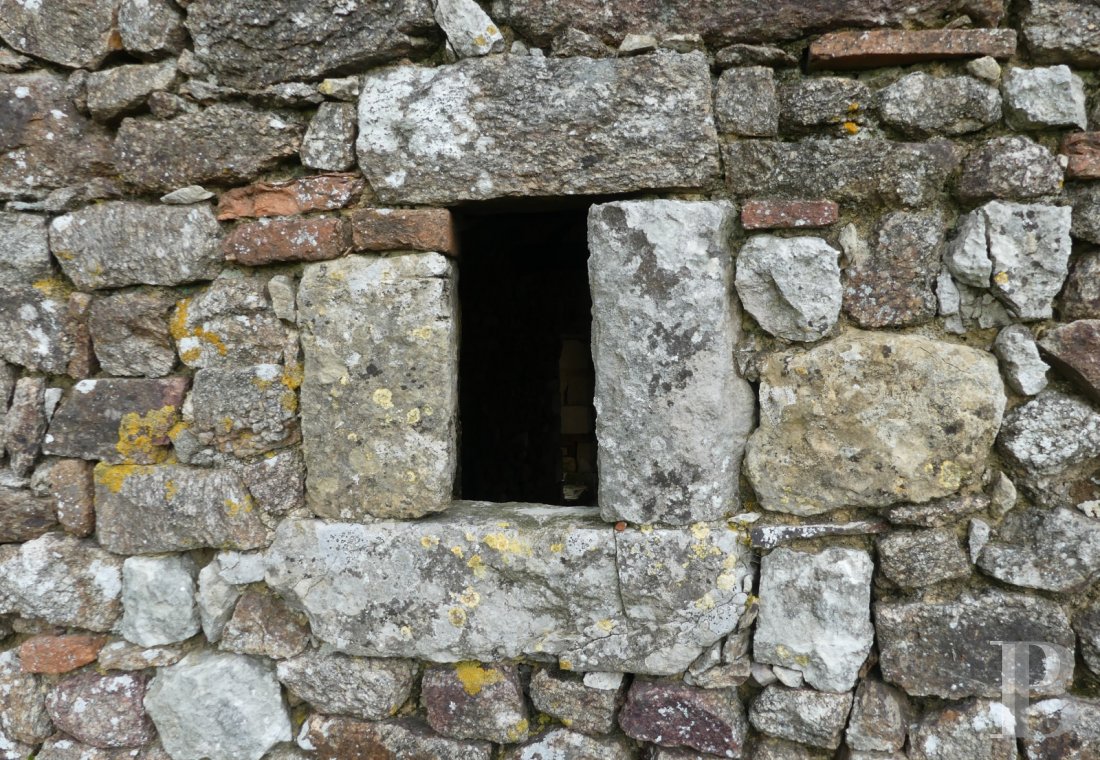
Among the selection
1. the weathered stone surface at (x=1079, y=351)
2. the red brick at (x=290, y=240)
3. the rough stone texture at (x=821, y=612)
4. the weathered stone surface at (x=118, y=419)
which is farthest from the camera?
the weathered stone surface at (x=118, y=419)

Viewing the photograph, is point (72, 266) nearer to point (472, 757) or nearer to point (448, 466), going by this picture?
point (448, 466)

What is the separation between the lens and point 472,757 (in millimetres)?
1855

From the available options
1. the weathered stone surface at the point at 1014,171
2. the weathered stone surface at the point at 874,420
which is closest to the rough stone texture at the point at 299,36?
the weathered stone surface at the point at 874,420

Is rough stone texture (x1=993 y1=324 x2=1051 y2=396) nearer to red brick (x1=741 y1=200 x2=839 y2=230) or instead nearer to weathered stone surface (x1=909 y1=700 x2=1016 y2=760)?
red brick (x1=741 y1=200 x2=839 y2=230)

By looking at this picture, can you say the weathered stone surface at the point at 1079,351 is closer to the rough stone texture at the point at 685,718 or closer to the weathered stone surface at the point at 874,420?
the weathered stone surface at the point at 874,420

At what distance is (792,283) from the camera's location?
5.44 feet

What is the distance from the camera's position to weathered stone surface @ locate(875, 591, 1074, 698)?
164 centimetres

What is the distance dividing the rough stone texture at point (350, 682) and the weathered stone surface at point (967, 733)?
1311 mm

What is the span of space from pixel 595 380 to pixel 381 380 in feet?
1.83

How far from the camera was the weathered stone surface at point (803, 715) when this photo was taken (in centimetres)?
170

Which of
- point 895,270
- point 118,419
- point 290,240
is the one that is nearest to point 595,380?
point 895,270

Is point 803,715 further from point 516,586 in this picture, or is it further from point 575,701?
point 516,586

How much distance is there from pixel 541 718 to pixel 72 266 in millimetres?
1781

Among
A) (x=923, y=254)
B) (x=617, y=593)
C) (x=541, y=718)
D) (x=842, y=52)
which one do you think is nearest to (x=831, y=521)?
(x=617, y=593)
